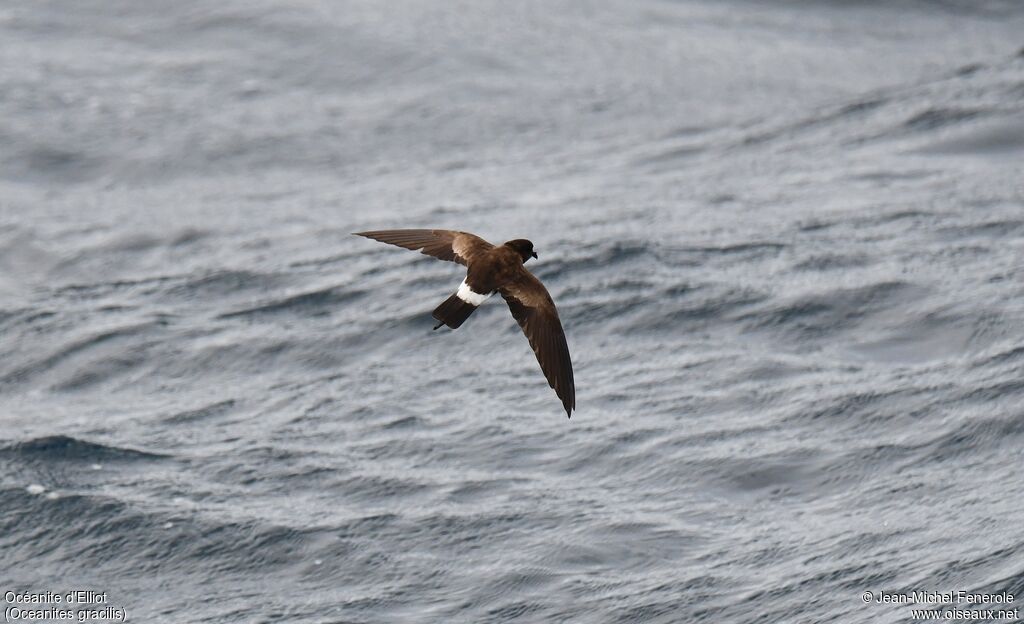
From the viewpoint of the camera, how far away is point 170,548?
12.7 metres

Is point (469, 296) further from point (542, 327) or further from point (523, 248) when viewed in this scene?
point (523, 248)

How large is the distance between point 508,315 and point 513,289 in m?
7.30

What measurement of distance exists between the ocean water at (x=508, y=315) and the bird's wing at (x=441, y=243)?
307 cm

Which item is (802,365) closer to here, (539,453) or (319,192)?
(539,453)

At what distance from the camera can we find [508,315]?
16.3 metres

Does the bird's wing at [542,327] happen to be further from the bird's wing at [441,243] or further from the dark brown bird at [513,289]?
the bird's wing at [441,243]

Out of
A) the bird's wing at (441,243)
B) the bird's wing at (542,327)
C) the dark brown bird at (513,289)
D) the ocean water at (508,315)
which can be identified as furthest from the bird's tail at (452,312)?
the ocean water at (508,315)

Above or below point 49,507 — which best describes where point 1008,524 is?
above

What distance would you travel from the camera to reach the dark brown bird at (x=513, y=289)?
8625 mm

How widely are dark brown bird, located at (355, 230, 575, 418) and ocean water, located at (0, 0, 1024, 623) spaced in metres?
2.91

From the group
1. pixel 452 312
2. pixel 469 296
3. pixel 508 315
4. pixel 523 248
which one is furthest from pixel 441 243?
pixel 508 315

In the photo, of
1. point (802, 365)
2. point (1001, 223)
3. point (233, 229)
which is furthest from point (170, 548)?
point (1001, 223)

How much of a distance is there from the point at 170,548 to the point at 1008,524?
6.14 metres

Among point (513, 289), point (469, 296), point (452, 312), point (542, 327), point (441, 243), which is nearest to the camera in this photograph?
point (452, 312)
